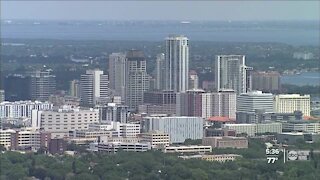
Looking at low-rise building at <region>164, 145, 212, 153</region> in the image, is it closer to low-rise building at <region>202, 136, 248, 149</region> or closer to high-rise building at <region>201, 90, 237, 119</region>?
low-rise building at <region>202, 136, 248, 149</region>

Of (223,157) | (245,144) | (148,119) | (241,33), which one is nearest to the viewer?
(223,157)

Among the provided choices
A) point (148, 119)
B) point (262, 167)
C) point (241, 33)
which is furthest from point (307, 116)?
point (241, 33)

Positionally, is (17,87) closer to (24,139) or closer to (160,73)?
(160,73)

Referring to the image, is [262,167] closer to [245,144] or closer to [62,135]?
[245,144]

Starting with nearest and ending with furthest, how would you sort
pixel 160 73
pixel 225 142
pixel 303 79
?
pixel 225 142 → pixel 160 73 → pixel 303 79

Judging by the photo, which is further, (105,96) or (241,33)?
(241,33)

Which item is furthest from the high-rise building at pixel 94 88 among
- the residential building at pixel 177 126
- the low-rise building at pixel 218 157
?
the low-rise building at pixel 218 157

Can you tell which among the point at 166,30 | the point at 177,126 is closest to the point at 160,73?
the point at 166,30
